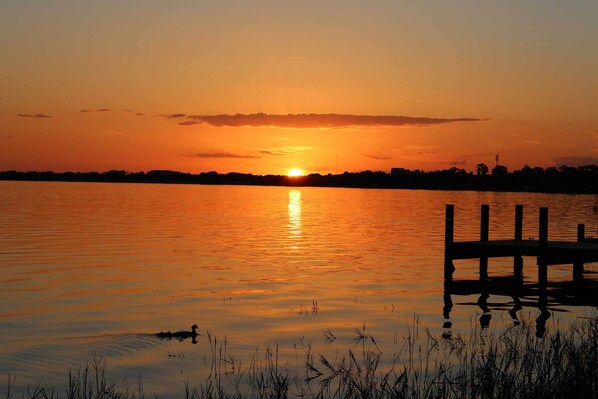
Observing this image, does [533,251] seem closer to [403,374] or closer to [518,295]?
[518,295]

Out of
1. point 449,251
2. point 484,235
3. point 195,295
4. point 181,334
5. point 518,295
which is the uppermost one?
point 484,235

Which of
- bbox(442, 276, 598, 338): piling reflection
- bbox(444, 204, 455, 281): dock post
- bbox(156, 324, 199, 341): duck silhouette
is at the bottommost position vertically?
bbox(442, 276, 598, 338): piling reflection

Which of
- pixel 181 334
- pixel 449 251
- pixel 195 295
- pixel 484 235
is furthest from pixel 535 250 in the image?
pixel 181 334

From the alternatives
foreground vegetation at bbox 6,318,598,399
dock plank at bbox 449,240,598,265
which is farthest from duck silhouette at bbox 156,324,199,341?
dock plank at bbox 449,240,598,265

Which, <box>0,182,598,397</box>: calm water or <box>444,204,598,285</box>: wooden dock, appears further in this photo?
<box>444,204,598,285</box>: wooden dock

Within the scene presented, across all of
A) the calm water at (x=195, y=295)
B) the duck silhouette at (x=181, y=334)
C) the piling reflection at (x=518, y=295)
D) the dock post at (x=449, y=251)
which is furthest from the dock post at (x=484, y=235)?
A: the duck silhouette at (x=181, y=334)

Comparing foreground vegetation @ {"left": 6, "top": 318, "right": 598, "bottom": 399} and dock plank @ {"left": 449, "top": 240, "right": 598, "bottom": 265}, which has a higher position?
dock plank @ {"left": 449, "top": 240, "right": 598, "bottom": 265}

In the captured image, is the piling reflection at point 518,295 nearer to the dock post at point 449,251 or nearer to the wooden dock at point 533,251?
the dock post at point 449,251

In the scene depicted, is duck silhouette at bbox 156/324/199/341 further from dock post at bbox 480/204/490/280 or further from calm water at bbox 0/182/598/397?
dock post at bbox 480/204/490/280

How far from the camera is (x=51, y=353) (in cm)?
1714

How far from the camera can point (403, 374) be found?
11.3 meters

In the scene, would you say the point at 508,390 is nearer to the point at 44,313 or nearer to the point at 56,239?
the point at 44,313

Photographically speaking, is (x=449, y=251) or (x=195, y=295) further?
(x=449, y=251)

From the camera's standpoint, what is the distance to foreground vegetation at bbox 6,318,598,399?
11.0 meters
